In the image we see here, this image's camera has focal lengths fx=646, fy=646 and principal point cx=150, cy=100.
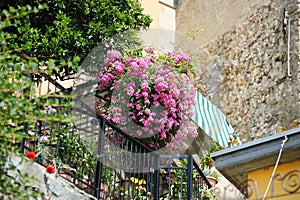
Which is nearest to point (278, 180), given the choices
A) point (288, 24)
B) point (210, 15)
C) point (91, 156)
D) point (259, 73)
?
point (91, 156)

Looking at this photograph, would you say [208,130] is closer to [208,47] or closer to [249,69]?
[249,69]

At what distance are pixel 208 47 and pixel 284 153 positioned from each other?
11203mm

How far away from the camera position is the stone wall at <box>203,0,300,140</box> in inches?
528

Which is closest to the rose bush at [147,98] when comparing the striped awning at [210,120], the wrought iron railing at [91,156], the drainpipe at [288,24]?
the wrought iron railing at [91,156]

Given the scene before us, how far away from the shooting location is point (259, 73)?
14414mm

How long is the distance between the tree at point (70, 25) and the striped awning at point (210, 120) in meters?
1.95

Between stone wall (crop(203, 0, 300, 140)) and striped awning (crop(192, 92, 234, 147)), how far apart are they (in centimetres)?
115

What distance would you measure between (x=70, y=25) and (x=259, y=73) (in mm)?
5771

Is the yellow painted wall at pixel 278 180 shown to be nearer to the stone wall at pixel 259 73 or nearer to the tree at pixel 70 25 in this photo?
the tree at pixel 70 25

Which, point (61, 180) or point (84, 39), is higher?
point (84, 39)

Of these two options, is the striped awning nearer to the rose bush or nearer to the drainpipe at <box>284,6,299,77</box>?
the rose bush

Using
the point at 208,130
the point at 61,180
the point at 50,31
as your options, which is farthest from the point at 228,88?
the point at 61,180

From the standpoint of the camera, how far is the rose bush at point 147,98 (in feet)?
31.8

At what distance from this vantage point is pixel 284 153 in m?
5.38
